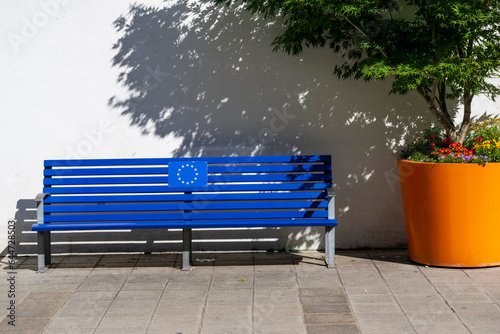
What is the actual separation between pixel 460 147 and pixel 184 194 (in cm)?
271

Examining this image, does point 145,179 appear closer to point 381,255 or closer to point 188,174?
point 188,174

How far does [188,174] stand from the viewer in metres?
6.71

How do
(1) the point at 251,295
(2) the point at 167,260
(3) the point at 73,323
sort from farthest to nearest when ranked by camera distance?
(2) the point at 167,260, (1) the point at 251,295, (3) the point at 73,323

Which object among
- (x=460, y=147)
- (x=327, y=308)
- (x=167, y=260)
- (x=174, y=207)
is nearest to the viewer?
(x=327, y=308)

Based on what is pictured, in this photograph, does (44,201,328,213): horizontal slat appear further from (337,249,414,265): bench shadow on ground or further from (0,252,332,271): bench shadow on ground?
(337,249,414,265): bench shadow on ground

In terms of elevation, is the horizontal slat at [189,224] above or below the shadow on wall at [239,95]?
below

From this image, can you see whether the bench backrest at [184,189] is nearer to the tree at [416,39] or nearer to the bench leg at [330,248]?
the bench leg at [330,248]

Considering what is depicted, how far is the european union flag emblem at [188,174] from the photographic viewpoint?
670cm

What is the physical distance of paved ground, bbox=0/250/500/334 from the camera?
4.96 m

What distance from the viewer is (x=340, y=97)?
7074 millimetres

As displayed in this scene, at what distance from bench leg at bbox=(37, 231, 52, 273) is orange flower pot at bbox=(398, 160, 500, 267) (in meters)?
3.59

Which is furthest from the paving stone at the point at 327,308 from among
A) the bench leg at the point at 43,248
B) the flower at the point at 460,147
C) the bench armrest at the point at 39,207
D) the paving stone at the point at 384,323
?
the bench armrest at the point at 39,207

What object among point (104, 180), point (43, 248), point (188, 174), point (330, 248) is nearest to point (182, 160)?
point (188, 174)

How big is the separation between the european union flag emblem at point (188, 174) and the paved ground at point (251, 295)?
2.69 ft
